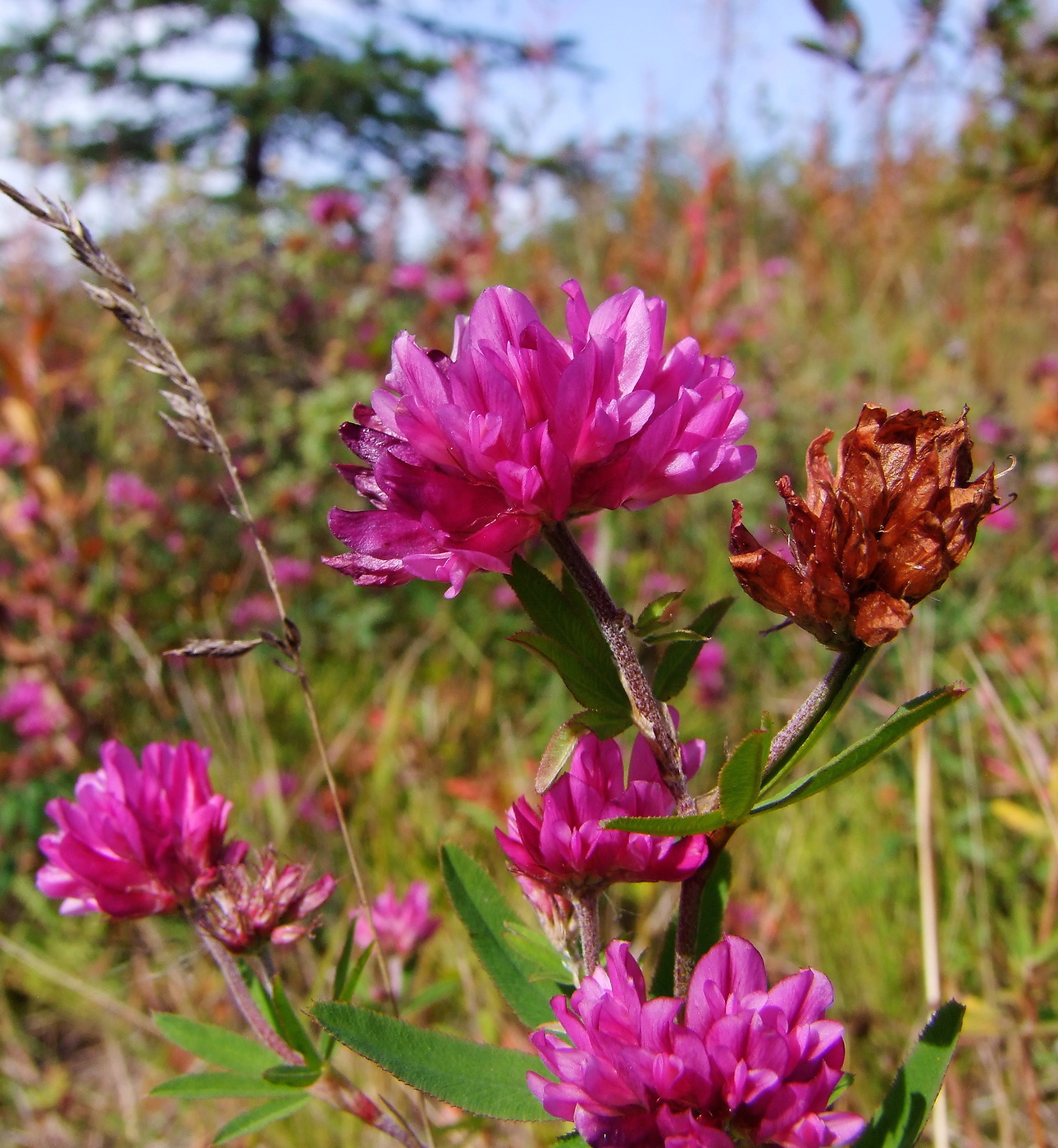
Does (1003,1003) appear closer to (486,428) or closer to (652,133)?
(486,428)

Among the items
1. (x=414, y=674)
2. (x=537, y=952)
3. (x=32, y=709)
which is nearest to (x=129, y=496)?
(x=32, y=709)

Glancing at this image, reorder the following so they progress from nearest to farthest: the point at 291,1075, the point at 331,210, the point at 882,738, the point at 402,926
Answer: the point at 882,738, the point at 291,1075, the point at 402,926, the point at 331,210

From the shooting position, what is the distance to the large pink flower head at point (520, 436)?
1.79 feet

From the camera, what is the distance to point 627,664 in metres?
0.56

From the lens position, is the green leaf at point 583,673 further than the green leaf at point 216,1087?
No

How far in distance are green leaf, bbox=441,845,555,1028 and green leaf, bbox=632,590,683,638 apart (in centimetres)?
27

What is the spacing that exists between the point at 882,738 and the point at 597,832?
0.60 ft

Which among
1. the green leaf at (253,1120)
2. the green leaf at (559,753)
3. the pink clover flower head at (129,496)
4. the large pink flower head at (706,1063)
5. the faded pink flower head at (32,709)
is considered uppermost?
the green leaf at (559,753)

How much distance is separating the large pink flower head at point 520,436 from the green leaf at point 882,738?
0.59ft

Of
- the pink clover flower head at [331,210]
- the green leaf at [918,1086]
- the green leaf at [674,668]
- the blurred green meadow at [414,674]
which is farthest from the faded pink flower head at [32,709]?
the green leaf at [918,1086]

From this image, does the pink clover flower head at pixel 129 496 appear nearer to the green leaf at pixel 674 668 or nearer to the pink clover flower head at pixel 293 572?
the pink clover flower head at pixel 293 572

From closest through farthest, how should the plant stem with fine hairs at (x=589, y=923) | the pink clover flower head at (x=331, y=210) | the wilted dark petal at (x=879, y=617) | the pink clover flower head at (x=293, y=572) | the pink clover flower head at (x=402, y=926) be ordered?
the wilted dark petal at (x=879, y=617) → the plant stem with fine hairs at (x=589, y=923) → the pink clover flower head at (x=402, y=926) → the pink clover flower head at (x=293, y=572) → the pink clover flower head at (x=331, y=210)

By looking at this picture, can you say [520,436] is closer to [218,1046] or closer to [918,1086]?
[918,1086]

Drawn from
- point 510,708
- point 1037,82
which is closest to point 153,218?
point 510,708
